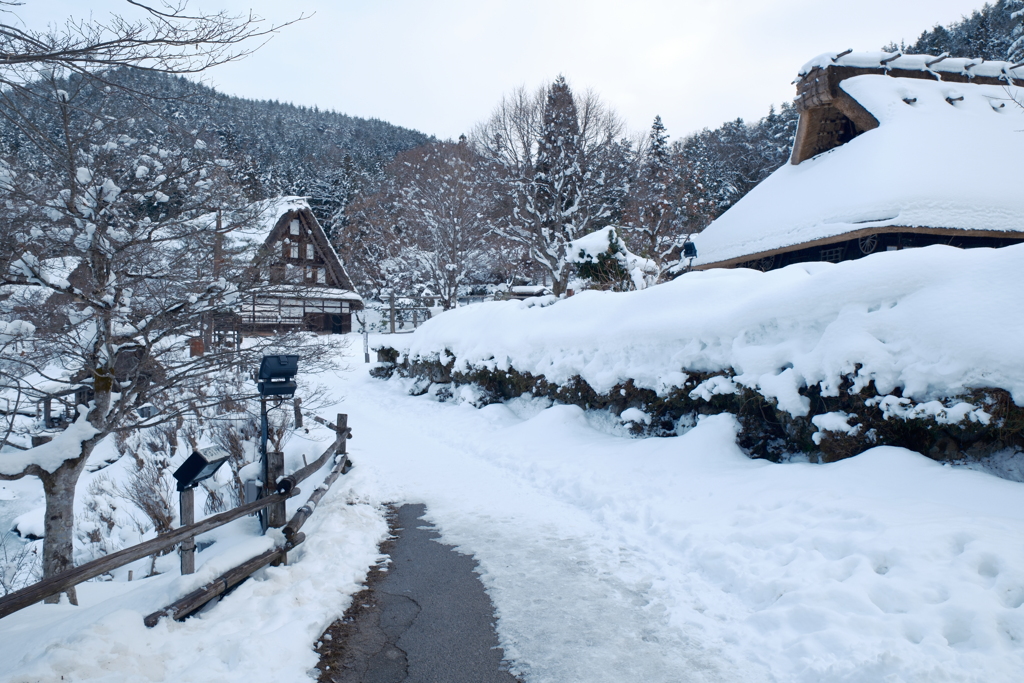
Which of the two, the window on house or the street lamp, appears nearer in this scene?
the street lamp

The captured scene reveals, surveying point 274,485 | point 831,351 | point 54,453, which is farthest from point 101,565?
point 831,351

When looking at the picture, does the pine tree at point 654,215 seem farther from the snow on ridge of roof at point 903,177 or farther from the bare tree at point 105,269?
the bare tree at point 105,269

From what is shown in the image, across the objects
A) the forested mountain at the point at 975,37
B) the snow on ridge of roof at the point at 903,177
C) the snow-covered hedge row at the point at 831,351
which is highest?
the forested mountain at the point at 975,37

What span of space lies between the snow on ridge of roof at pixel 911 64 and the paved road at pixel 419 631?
17099 millimetres

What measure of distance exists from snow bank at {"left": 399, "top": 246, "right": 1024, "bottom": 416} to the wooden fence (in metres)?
5.20

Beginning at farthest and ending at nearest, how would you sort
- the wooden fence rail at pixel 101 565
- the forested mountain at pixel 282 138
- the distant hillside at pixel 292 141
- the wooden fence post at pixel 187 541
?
the distant hillside at pixel 292 141 → the forested mountain at pixel 282 138 → the wooden fence post at pixel 187 541 → the wooden fence rail at pixel 101 565

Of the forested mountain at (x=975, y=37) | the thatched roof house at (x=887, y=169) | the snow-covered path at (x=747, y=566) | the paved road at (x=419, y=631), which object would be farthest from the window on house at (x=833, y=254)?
the forested mountain at (x=975, y=37)

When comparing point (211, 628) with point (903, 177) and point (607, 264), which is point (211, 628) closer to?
point (607, 264)

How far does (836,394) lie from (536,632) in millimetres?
3990

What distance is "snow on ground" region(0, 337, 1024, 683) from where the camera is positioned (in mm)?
3381

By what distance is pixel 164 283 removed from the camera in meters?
7.16

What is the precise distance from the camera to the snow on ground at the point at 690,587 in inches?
133

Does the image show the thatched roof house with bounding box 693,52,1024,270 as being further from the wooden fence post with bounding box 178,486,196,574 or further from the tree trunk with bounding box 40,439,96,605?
the tree trunk with bounding box 40,439,96,605

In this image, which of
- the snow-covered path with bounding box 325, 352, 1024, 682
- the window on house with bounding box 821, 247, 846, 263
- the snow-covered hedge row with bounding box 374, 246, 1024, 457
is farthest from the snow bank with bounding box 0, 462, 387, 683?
the window on house with bounding box 821, 247, 846, 263
